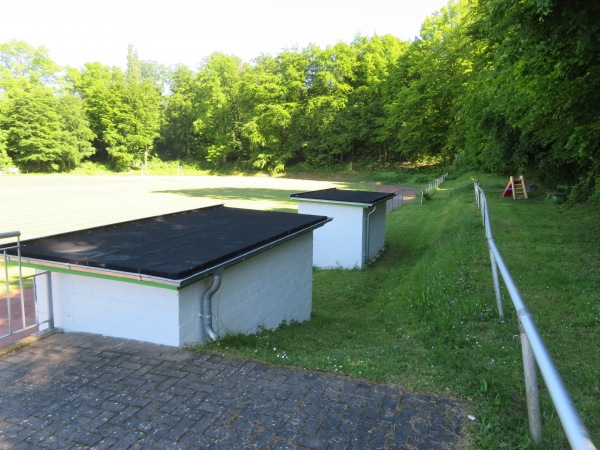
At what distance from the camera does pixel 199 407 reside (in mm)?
3229

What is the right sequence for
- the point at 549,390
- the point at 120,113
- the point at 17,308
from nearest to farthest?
the point at 549,390 → the point at 17,308 → the point at 120,113

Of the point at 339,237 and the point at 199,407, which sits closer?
the point at 199,407

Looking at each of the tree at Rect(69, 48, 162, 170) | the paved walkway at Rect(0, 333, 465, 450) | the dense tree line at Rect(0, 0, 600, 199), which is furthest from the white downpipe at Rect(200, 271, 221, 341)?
the tree at Rect(69, 48, 162, 170)

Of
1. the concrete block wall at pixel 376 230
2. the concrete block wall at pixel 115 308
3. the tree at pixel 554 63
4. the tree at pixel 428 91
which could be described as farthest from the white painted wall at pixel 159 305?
the tree at pixel 428 91

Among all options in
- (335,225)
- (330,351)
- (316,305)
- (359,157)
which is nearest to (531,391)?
(330,351)

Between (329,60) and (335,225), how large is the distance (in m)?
52.4

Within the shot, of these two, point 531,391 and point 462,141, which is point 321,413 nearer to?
point 531,391

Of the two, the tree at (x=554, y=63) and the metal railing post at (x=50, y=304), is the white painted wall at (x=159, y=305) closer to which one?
the metal railing post at (x=50, y=304)

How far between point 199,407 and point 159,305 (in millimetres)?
1455

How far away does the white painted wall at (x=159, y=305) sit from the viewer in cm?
438

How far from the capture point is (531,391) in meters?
2.62

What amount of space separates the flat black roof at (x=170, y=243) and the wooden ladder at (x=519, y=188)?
51.0ft

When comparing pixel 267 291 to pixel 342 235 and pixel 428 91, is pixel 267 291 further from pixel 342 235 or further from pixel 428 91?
pixel 428 91

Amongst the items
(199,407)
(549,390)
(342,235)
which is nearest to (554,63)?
(342,235)
